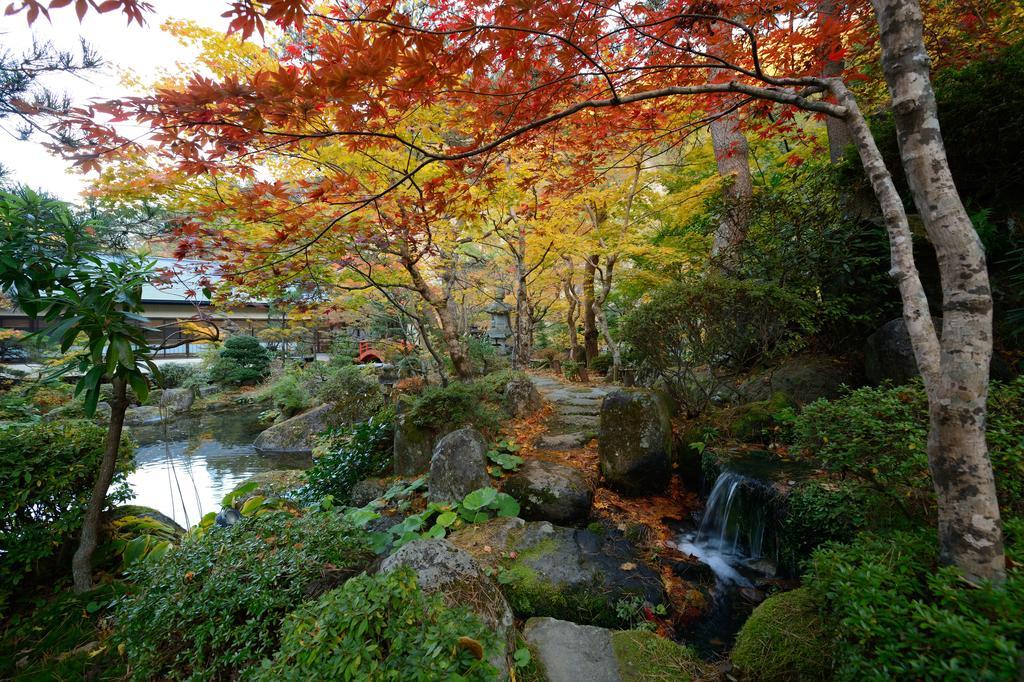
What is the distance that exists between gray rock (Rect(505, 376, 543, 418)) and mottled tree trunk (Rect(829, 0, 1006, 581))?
588 cm

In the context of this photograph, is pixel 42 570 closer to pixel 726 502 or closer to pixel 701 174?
pixel 726 502

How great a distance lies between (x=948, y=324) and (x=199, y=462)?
13.1m

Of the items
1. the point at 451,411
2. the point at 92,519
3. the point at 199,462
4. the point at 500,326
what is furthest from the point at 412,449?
the point at 500,326

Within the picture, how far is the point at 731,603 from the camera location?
3.48 metres

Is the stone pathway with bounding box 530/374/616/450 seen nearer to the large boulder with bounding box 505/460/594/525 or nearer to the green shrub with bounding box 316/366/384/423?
the large boulder with bounding box 505/460/594/525

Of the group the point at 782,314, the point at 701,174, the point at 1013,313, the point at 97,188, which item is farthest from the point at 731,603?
the point at 701,174

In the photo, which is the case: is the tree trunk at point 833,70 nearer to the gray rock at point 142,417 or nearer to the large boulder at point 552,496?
the large boulder at point 552,496

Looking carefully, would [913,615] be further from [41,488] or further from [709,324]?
[41,488]

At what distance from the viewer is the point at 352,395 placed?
933 centimetres

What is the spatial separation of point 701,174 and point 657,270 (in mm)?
2451

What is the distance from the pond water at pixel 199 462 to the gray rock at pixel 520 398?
5199 millimetres

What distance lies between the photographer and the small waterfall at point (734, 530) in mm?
3900

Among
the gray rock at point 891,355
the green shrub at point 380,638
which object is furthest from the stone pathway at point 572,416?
the green shrub at point 380,638

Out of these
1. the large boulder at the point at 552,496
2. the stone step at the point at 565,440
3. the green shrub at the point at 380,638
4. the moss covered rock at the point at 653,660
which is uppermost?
the green shrub at the point at 380,638
